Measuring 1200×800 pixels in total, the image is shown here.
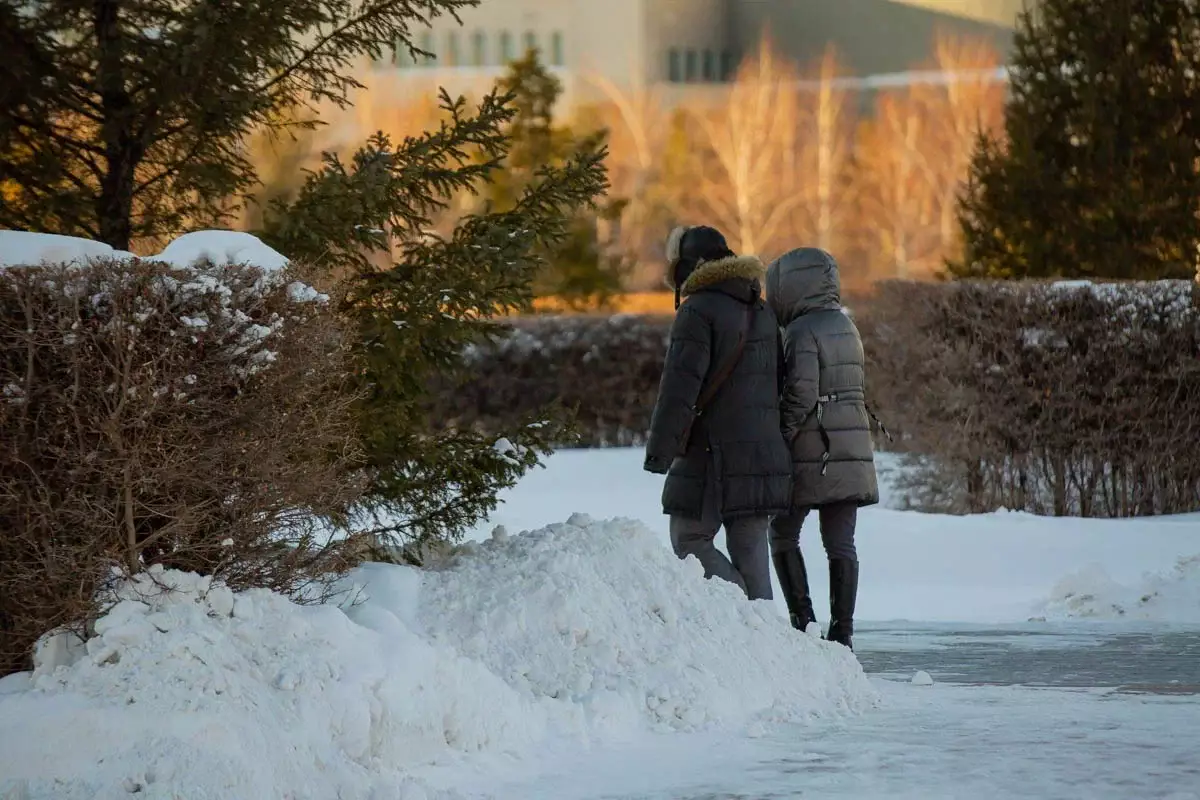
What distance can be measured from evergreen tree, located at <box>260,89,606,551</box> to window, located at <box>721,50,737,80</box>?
2447 inches

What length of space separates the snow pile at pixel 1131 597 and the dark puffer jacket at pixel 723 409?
353cm

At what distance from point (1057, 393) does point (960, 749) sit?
774 centimetres

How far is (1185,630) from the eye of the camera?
33.1 ft

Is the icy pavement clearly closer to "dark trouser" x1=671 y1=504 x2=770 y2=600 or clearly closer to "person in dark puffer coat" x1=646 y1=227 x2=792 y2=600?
"dark trouser" x1=671 y1=504 x2=770 y2=600

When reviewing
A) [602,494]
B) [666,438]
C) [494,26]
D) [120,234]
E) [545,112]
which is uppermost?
[494,26]

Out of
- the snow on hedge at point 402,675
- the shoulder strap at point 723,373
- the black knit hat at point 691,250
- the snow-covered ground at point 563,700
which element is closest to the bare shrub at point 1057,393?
the snow-covered ground at point 563,700

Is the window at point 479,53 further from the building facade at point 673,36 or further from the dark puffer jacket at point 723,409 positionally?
the dark puffer jacket at point 723,409

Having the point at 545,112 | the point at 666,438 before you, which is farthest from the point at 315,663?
the point at 545,112

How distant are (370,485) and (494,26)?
200 feet

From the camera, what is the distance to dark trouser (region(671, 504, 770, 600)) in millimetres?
A: 7992

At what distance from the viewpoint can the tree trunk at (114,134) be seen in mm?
7973

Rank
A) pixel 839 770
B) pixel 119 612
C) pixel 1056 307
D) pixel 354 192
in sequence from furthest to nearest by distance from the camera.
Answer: pixel 1056 307, pixel 354 192, pixel 839 770, pixel 119 612

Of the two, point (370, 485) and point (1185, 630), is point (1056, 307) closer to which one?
point (1185, 630)

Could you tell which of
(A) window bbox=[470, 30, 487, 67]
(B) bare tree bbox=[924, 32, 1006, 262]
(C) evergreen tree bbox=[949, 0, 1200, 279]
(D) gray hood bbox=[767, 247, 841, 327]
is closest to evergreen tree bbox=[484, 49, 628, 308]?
(C) evergreen tree bbox=[949, 0, 1200, 279]
